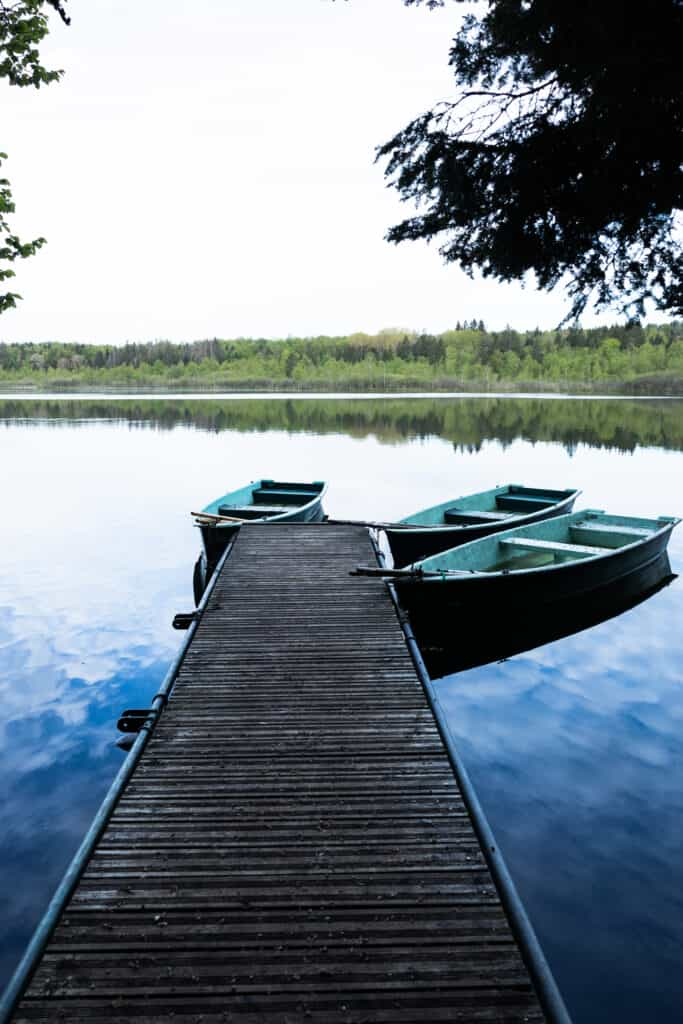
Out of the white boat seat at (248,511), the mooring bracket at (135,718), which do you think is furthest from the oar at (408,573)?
the white boat seat at (248,511)

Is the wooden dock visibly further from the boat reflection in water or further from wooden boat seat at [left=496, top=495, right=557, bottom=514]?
wooden boat seat at [left=496, top=495, right=557, bottom=514]

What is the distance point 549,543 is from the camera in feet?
36.6

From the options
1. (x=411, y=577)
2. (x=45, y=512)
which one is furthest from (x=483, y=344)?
(x=411, y=577)

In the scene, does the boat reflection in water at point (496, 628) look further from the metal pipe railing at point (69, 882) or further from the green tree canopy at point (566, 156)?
the green tree canopy at point (566, 156)

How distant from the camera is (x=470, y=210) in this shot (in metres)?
4.67

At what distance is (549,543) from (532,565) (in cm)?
55

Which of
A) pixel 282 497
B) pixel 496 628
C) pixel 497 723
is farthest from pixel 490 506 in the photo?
pixel 497 723

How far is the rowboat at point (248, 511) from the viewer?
1230cm

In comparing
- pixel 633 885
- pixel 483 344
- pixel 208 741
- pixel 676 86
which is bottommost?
pixel 633 885

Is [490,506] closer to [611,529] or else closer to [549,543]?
[611,529]

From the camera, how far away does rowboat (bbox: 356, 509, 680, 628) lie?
8906 mm

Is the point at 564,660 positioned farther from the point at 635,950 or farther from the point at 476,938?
the point at 476,938

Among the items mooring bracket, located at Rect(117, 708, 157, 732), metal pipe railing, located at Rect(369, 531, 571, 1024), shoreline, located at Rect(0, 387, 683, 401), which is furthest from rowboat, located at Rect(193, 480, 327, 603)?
shoreline, located at Rect(0, 387, 683, 401)

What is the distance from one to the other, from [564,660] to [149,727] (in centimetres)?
642
